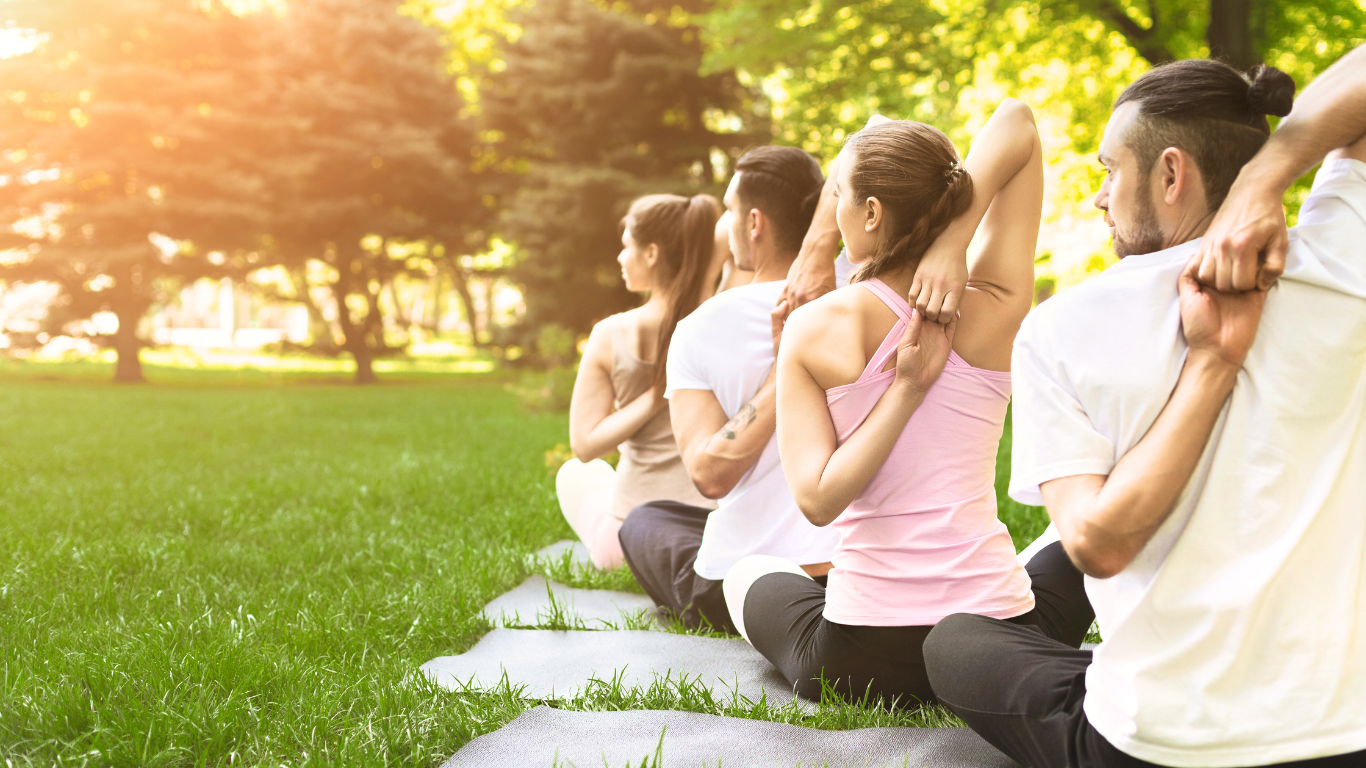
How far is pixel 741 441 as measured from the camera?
3.08 m

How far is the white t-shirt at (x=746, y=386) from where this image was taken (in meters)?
3.18

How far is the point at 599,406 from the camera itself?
13.8 feet

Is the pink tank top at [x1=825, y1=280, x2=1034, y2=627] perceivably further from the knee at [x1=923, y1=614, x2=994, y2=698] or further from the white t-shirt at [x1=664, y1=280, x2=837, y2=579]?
the white t-shirt at [x1=664, y1=280, x2=837, y2=579]

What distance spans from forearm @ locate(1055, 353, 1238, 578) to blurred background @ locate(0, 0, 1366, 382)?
12.7 m

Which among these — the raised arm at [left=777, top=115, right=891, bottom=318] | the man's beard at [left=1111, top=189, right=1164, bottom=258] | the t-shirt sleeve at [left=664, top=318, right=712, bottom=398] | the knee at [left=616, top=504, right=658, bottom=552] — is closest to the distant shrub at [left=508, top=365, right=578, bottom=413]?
the knee at [left=616, top=504, right=658, bottom=552]

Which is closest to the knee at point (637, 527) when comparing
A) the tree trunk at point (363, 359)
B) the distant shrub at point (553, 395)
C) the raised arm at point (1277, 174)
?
the raised arm at point (1277, 174)

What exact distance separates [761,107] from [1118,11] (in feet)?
28.5

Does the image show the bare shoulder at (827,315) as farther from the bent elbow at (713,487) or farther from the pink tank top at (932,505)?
the bent elbow at (713,487)

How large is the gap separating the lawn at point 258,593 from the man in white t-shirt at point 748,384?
2.00 ft

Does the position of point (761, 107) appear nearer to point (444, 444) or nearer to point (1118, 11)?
point (1118, 11)

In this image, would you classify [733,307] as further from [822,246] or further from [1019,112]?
[1019,112]

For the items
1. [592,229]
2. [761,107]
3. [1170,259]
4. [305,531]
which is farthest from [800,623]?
[761,107]

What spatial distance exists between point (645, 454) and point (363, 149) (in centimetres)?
1816

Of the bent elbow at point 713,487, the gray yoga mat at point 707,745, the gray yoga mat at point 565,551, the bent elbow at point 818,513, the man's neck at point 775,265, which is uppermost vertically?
the man's neck at point 775,265
